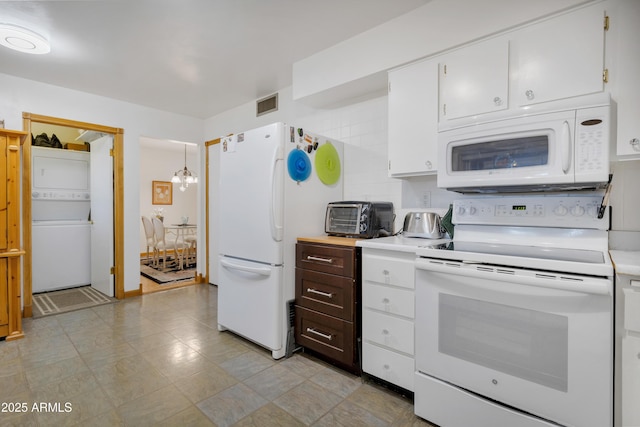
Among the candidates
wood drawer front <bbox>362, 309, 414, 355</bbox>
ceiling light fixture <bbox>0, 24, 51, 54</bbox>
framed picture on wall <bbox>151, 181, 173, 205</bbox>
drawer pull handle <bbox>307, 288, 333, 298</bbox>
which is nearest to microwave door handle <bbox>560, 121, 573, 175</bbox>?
wood drawer front <bbox>362, 309, 414, 355</bbox>

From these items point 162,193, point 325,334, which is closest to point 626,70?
point 325,334

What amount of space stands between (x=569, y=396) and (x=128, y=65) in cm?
386

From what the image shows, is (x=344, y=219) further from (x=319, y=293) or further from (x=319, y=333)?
(x=319, y=333)

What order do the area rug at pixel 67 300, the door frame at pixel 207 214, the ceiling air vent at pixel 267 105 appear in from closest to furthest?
the area rug at pixel 67 300
the ceiling air vent at pixel 267 105
the door frame at pixel 207 214

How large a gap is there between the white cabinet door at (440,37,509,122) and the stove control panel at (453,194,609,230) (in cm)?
54

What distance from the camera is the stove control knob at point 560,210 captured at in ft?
5.36

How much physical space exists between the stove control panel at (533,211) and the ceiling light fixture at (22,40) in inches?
128

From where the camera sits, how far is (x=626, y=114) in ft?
4.66

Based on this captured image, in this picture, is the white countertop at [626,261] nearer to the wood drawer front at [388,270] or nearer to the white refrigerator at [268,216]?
the wood drawer front at [388,270]

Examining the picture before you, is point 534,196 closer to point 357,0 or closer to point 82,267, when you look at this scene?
point 357,0

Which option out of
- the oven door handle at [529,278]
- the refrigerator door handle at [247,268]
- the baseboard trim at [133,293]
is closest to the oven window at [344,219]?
the refrigerator door handle at [247,268]

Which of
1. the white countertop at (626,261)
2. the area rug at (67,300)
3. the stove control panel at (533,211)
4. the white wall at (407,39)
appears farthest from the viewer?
the area rug at (67,300)

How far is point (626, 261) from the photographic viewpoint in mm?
1236

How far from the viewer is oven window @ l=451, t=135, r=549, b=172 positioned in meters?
1.49
